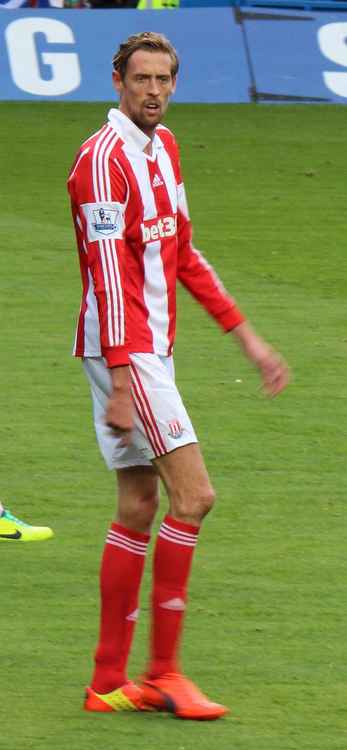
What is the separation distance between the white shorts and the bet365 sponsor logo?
0.34m

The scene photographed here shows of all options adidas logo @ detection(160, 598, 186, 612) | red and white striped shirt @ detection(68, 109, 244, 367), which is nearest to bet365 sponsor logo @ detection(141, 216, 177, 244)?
red and white striped shirt @ detection(68, 109, 244, 367)

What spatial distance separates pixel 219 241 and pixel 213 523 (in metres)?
6.96

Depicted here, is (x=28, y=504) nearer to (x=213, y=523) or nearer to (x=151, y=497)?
(x=213, y=523)

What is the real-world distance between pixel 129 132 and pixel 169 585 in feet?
4.27

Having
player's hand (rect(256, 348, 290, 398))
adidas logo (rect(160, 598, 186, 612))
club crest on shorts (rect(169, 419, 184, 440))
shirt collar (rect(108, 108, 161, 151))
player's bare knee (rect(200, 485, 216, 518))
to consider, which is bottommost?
adidas logo (rect(160, 598, 186, 612))

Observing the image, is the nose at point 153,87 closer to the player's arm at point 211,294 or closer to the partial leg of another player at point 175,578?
the player's arm at point 211,294

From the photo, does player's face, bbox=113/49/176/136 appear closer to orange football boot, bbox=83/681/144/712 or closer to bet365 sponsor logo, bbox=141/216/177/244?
bet365 sponsor logo, bbox=141/216/177/244

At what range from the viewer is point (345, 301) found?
470 inches

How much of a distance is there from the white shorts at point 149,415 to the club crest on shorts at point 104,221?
1.24 ft

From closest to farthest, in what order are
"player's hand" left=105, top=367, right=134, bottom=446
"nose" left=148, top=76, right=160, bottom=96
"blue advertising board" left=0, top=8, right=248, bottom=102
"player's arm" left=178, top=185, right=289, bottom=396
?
"player's hand" left=105, top=367, right=134, bottom=446, "nose" left=148, top=76, right=160, bottom=96, "player's arm" left=178, top=185, right=289, bottom=396, "blue advertising board" left=0, top=8, right=248, bottom=102

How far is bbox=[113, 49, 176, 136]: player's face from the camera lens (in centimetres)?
484

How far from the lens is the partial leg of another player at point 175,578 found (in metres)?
4.91

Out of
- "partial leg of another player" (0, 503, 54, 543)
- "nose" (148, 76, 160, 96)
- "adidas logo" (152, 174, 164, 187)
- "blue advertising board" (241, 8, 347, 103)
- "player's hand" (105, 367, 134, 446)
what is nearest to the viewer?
"player's hand" (105, 367, 134, 446)

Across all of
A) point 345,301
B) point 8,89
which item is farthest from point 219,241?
point 8,89
